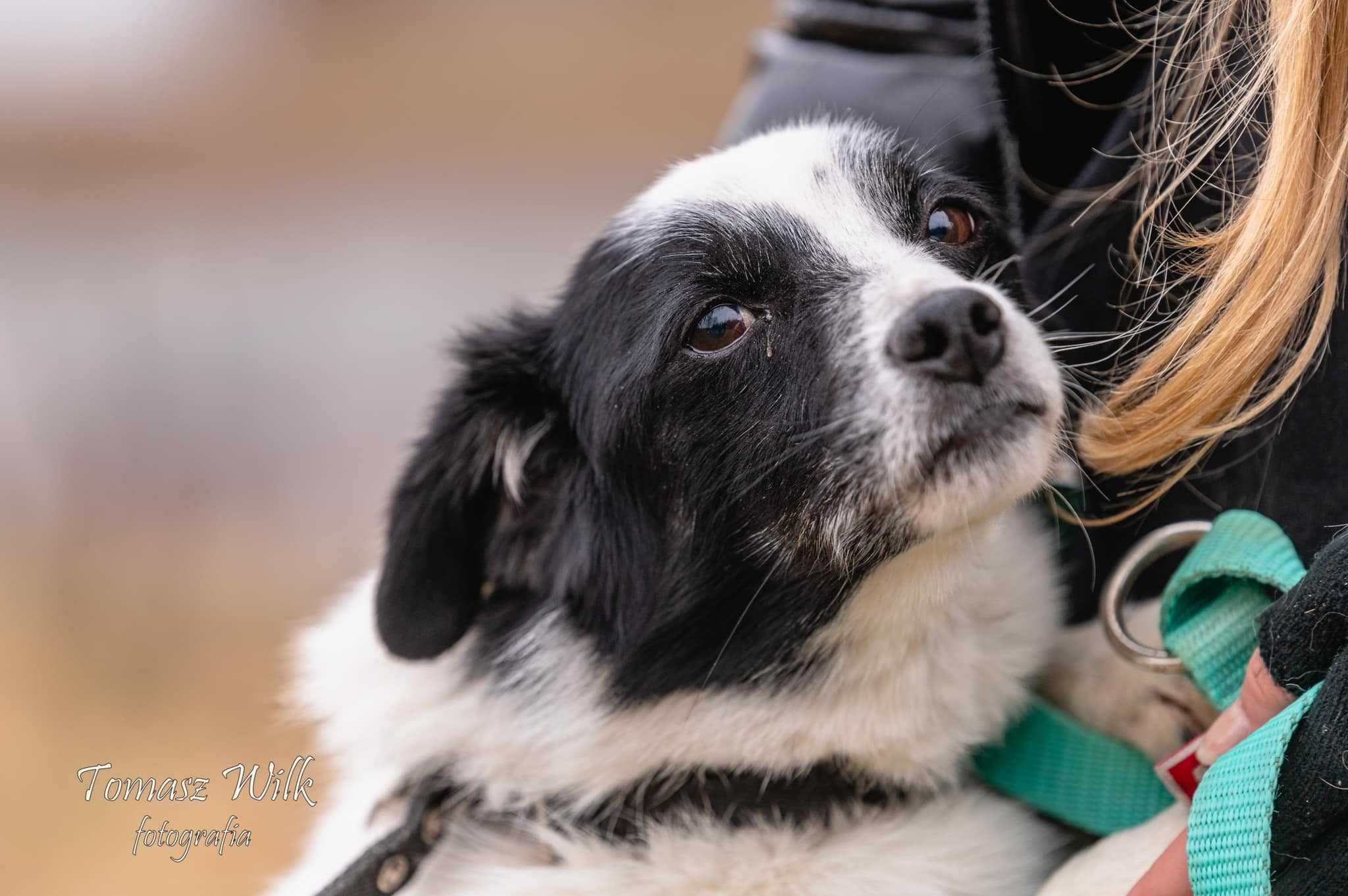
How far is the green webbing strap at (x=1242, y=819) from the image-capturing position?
1.18 meters

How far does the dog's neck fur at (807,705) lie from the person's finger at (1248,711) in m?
0.43

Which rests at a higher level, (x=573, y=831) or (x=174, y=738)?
(x=573, y=831)

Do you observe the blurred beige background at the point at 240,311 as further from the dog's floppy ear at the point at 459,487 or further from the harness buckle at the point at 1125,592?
the harness buckle at the point at 1125,592

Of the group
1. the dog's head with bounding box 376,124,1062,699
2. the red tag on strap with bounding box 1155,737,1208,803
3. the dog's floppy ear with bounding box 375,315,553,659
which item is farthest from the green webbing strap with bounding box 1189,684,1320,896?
the dog's floppy ear with bounding box 375,315,553,659

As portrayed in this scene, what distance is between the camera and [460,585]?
194 cm

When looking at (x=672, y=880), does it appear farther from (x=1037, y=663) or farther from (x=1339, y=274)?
(x=1339, y=274)

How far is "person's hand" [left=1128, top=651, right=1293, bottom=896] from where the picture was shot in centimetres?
128

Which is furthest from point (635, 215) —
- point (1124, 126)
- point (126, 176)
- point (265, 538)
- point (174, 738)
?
point (126, 176)

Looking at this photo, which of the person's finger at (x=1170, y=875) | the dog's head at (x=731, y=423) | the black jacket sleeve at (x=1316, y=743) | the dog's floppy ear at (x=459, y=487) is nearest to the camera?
the black jacket sleeve at (x=1316, y=743)

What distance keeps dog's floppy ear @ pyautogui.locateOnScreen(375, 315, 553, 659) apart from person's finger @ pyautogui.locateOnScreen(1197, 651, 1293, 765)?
1.11 m

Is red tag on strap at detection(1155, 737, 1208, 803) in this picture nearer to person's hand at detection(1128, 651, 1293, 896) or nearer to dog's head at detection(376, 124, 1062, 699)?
person's hand at detection(1128, 651, 1293, 896)

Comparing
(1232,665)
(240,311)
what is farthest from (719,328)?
(240,311)

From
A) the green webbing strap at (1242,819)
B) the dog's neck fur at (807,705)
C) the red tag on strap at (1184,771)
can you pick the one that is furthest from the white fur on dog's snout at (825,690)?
the green webbing strap at (1242,819)

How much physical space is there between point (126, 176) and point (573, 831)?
7.79 m
